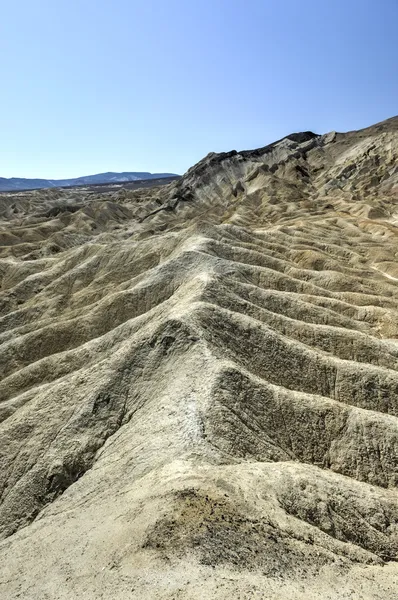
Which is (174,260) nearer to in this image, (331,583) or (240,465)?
(240,465)

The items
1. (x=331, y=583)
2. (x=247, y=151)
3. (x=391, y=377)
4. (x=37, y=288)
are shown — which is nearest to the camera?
(x=331, y=583)

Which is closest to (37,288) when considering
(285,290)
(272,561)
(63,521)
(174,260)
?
(174,260)

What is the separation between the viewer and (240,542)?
1427 cm

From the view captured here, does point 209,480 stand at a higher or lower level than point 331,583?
higher

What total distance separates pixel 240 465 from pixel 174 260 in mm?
28787

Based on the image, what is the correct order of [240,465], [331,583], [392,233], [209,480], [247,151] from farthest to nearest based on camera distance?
[247,151], [392,233], [240,465], [209,480], [331,583]

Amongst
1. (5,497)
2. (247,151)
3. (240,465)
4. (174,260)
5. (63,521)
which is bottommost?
(5,497)

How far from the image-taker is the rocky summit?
14234 millimetres

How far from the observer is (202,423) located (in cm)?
2133

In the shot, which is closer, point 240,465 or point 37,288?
point 240,465

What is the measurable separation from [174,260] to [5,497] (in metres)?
26.3

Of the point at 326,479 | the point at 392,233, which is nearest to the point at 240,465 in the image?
the point at 326,479

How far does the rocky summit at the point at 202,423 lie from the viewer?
560 inches

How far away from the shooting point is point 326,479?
2005 centimetres
